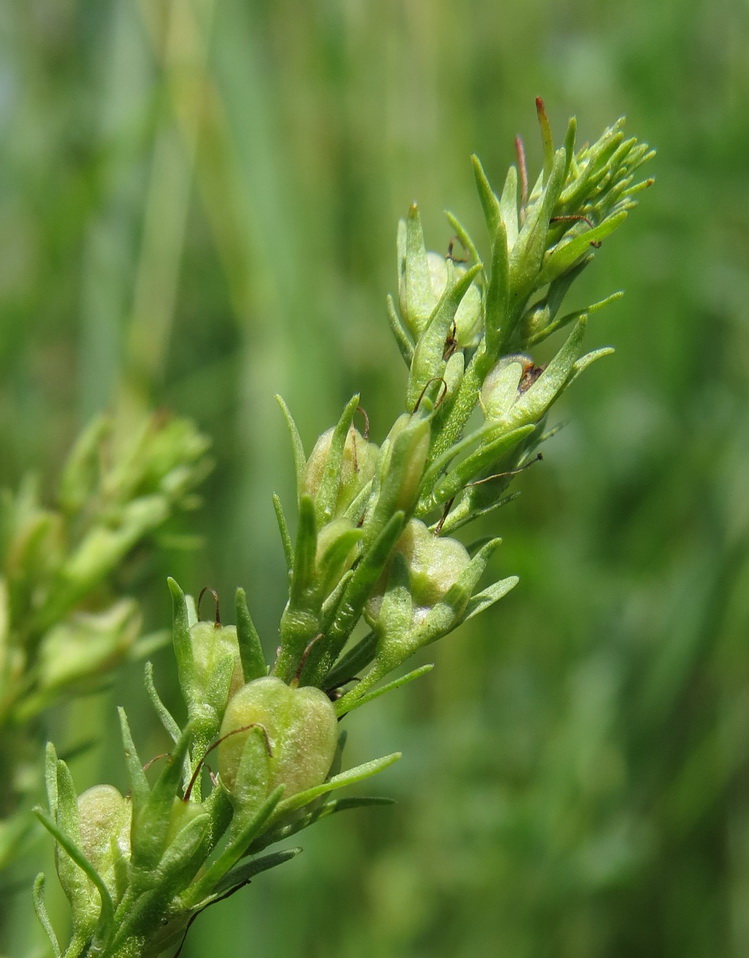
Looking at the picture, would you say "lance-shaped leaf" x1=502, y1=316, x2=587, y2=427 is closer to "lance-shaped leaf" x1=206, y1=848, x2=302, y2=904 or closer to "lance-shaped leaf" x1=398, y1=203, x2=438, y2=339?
"lance-shaped leaf" x1=398, y1=203, x2=438, y2=339

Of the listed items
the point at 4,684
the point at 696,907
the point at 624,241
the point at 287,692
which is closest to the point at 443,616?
the point at 287,692

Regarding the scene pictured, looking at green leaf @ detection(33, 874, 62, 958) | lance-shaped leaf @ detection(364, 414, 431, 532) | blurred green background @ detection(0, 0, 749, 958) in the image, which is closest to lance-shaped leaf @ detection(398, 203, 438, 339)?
lance-shaped leaf @ detection(364, 414, 431, 532)

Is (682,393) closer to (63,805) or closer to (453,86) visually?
(453,86)

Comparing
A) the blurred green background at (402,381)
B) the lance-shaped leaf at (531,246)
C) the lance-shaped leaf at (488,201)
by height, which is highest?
the lance-shaped leaf at (488,201)

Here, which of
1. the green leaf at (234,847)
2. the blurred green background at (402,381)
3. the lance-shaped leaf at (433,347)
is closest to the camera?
the green leaf at (234,847)

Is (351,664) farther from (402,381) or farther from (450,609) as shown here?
(402,381)

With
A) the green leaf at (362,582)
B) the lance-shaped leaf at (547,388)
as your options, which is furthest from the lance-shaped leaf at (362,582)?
the lance-shaped leaf at (547,388)

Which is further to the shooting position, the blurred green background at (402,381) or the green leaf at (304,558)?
the blurred green background at (402,381)

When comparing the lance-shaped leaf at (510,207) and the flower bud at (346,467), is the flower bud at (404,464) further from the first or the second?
the lance-shaped leaf at (510,207)
